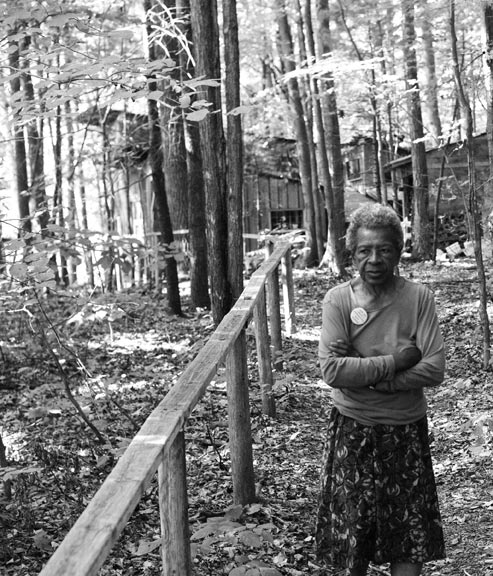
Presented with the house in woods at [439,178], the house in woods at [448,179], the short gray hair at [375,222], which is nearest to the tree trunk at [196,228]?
the house in woods at [439,178]

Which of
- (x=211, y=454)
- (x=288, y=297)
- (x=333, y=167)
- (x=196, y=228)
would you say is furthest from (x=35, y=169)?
(x=211, y=454)

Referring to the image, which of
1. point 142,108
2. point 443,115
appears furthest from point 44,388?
point 443,115

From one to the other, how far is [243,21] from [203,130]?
18.9 meters

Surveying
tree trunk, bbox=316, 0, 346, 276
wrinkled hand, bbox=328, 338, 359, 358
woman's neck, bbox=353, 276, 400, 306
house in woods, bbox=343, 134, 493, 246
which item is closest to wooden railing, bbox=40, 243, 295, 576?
wrinkled hand, bbox=328, 338, 359, 358

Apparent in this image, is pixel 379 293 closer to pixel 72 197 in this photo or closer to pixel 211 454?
pixel 211 454

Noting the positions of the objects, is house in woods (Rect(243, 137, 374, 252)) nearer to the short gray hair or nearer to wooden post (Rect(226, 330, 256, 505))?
wooden post (Rect(226, 330, 256, 505))

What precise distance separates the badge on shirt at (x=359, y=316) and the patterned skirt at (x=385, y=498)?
1.45 feet

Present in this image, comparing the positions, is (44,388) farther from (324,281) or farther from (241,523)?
(324,281)

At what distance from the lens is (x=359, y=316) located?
11.2ft

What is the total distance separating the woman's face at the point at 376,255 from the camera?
11.1 ft

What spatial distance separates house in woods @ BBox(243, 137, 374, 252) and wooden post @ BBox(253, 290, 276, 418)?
987 inches

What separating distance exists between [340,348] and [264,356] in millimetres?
3471

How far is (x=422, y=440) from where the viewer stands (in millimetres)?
3438

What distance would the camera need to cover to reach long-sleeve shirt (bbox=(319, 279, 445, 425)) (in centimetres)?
335
